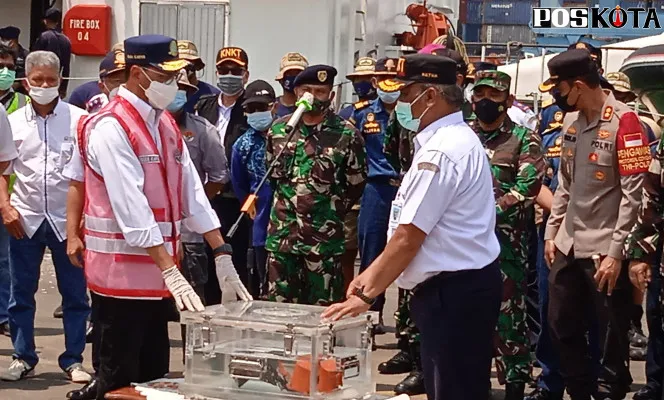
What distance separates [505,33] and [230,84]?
3103 centimetres

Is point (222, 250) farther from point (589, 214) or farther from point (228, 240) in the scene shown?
point (228, 240)

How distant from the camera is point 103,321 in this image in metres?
6.08

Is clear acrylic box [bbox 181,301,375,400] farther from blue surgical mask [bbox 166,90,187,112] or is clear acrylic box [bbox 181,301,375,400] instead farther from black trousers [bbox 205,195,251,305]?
black trousers [bbox 205,195,251,305]

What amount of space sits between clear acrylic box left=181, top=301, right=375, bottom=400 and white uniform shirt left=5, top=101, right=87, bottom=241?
2.80m

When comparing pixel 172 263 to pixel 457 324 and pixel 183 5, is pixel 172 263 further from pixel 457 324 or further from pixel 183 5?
pixel 183 5

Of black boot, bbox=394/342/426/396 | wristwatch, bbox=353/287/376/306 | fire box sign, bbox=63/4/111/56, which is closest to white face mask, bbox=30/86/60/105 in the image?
black boot, bbox=394/342/426/396

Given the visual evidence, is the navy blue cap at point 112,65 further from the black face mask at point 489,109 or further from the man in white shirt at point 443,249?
the man in white shirt at point 443,249

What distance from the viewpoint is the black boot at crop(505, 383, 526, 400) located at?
301 inches

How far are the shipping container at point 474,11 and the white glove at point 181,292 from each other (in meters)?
36.3

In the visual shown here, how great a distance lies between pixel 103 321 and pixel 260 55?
7679 mm

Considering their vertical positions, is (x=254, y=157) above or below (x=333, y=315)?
above

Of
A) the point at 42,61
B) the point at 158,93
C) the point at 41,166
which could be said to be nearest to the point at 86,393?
the point at 41,166

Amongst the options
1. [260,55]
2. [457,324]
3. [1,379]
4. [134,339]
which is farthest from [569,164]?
[260,55]

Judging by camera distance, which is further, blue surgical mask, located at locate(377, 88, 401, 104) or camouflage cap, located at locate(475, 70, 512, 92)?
blue surgical mask, located at locate(377, 88, 401, 104)
